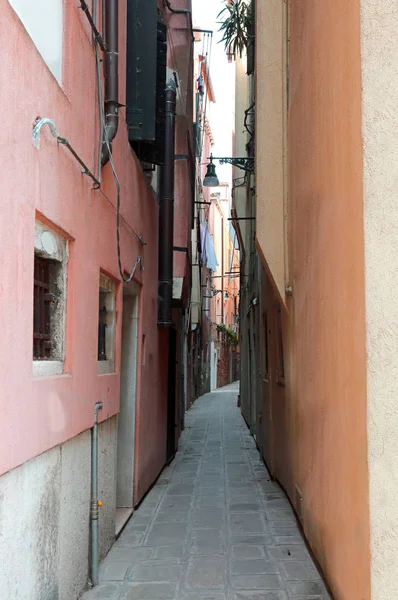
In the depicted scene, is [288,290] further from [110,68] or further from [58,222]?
[58,222]

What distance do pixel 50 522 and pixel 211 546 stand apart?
2672 mm

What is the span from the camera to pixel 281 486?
8.71m

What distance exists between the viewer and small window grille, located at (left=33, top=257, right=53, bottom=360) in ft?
13.3

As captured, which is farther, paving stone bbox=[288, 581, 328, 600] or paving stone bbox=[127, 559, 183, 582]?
paving stone bbox=[127, 559, 183, 582]

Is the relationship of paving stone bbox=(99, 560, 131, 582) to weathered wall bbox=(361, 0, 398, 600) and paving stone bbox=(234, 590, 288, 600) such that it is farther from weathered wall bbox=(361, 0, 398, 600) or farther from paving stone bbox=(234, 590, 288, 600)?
weathered wall bbox=(361, 0, 398, 600)

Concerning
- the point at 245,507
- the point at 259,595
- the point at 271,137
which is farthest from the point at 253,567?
the point at 271,137

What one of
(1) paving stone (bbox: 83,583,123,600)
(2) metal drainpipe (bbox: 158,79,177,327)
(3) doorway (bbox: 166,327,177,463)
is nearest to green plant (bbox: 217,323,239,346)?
(3) doorway (bbox: 166,327,177,463)

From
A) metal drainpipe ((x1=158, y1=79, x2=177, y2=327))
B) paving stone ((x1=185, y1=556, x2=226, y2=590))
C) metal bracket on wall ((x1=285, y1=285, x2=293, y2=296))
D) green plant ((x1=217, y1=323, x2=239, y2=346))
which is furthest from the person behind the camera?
green plant ((x1=217, y1=323, x2=239, y2=346))

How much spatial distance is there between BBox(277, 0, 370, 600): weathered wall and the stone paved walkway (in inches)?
13.9

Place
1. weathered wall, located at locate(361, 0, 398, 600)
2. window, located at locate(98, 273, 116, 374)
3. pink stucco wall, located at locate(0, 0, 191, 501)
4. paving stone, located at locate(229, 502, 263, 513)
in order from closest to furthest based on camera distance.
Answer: pink stucco wall, located at locate(0, 0, 191, 501) < weathered wall, located at locate(361, 0, 398, 600) < window, located at locate(98, 273, 116, 374) < paving stone, located at locate(229, 502, 263, 513)

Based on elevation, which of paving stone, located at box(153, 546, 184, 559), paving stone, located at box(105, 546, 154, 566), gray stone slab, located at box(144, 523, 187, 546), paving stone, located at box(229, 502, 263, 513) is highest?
paving stone, located at box(105, 546, 154, 566)

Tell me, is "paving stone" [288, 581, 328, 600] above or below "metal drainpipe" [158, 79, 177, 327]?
below

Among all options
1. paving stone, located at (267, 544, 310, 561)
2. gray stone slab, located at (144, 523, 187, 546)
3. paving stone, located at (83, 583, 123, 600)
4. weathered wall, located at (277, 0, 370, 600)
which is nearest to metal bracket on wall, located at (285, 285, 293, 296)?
weathered wall, located at (277, 0, 370, 600)

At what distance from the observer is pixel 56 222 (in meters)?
4.12
